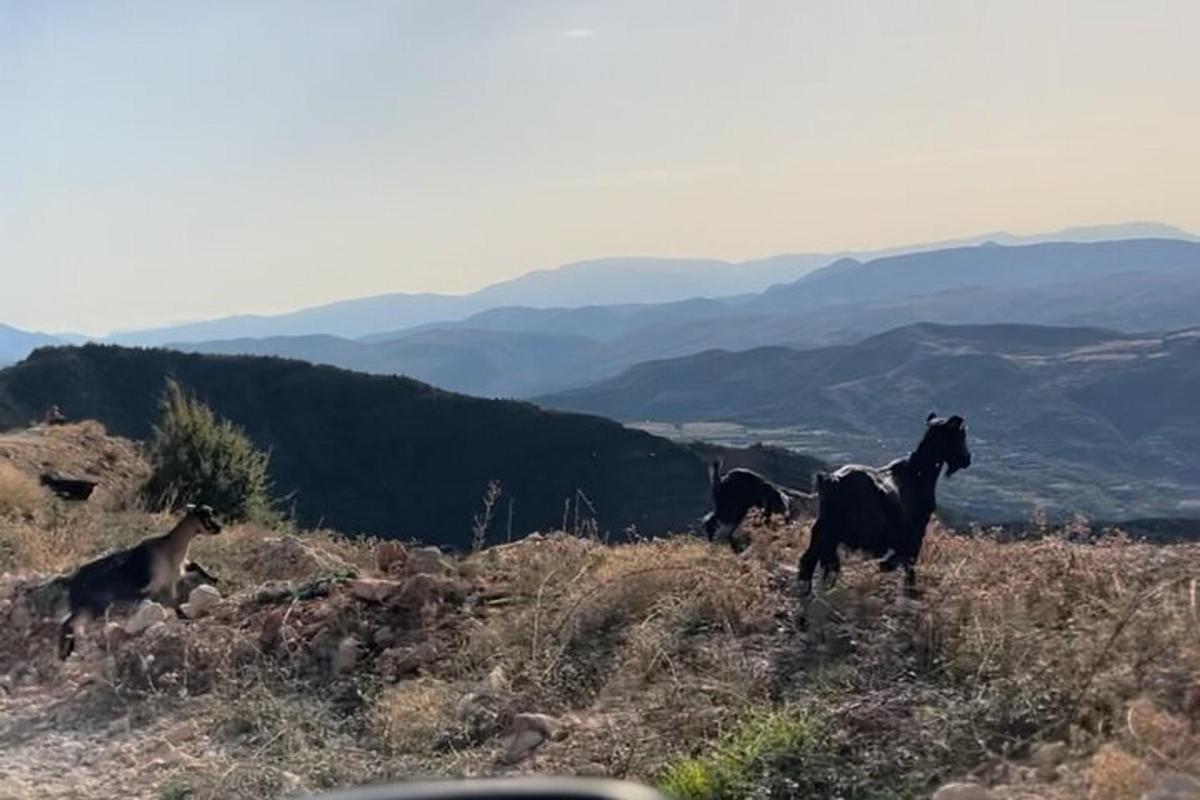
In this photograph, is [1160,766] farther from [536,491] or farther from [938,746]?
[536,491]

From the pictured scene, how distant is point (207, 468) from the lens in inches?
853

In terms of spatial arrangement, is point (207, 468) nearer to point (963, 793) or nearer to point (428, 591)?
point (428, 591)

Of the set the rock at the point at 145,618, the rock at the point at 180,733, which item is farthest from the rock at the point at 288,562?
the rock at the point at 180,733

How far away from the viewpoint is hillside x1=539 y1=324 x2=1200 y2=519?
72.5 meters

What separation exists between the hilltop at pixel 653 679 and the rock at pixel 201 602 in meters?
0.17

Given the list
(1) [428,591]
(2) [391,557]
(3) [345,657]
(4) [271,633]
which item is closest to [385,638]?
(3) [345,657]

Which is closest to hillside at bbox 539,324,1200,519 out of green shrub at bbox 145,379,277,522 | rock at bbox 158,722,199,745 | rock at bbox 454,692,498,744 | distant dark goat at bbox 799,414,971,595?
green shrub at bbox 145,379,277,522

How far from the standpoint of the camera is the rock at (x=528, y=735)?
613cm

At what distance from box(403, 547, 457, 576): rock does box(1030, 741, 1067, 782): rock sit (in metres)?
4.66

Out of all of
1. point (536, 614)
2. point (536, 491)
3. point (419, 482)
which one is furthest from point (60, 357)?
point (536, 614)

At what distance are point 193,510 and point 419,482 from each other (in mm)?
47535

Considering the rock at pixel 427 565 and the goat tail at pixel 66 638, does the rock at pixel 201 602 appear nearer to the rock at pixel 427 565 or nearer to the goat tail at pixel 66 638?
the goat tail at pixel 66 638

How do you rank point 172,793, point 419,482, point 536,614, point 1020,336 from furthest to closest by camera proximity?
point 1020,336, point 419,482, point 536,614, point 172,793

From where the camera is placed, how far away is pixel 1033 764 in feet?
16.8
